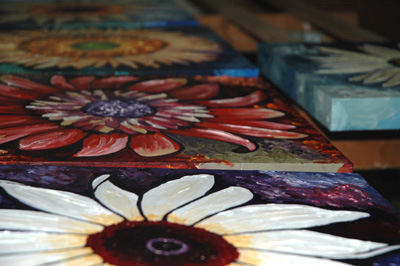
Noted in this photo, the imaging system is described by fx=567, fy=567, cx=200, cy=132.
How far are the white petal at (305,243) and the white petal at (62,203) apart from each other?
115 millimetres

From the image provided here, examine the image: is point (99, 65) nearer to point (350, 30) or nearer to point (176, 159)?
point (176, 159)

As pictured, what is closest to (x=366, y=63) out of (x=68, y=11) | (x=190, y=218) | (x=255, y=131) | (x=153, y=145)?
(x=255, y=131)

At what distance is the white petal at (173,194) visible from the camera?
0.51 meters

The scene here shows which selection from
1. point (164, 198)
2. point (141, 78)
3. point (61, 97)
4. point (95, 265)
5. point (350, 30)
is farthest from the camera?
point (350, 30)

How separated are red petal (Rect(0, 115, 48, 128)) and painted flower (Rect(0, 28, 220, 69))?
1.02 ft

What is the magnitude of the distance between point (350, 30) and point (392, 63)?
608 mm

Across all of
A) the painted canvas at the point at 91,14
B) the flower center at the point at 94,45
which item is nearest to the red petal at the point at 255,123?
the flower center at the point at 94,45

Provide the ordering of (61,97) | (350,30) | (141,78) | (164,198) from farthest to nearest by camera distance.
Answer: (350,30), (141,78), (61,97), (164,198)

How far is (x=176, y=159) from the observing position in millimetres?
616

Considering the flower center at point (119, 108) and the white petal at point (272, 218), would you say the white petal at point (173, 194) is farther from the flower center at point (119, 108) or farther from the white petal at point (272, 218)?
the flower center at point (119, 108)

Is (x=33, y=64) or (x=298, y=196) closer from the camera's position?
(x=298, y=196)

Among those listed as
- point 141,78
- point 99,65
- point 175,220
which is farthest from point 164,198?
point 99,65

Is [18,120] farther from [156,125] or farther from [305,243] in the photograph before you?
[305,243]

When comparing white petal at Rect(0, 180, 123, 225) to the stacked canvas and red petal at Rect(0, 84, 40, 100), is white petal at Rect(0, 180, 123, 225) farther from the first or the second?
red petal at Rect(0, 84, 40, 100)
